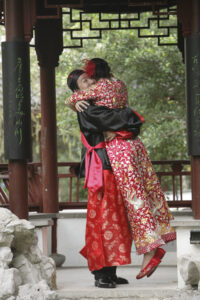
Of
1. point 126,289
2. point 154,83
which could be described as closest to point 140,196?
point 126,289

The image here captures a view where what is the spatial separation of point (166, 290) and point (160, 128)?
7.79 metres

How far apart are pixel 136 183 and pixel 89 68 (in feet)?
3.59

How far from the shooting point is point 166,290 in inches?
229

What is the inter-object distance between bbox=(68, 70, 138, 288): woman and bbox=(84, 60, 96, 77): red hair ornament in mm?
338

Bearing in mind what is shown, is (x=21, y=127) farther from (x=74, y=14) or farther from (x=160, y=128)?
(x=74, y=14)

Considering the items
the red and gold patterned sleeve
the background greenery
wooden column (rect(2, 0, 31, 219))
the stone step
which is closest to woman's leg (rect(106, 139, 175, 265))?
the stone step

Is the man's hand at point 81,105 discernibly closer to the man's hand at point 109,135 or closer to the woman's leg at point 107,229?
the man's hand at point 109,135

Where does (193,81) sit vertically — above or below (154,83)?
below

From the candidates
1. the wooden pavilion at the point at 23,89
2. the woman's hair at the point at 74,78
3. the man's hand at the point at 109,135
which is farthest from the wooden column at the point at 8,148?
the man's hand at the point at 109,135

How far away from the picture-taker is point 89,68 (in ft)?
20.5

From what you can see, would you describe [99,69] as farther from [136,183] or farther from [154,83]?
[154,83]

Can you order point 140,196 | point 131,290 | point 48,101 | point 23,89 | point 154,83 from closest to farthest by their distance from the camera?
point 131,290, point 140,196, point 23,89, point 48,101, point 154,83

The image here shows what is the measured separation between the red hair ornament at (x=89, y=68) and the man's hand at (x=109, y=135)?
535 mm

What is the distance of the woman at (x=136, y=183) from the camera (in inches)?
235
